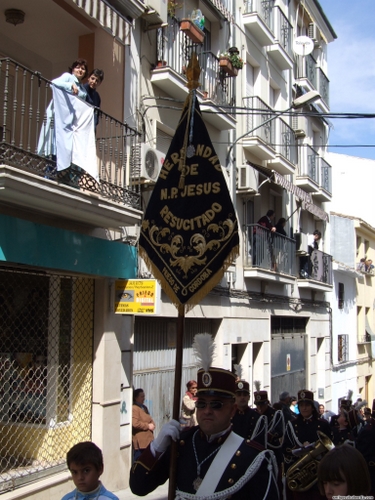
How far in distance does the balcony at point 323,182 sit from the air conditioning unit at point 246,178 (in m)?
6.37

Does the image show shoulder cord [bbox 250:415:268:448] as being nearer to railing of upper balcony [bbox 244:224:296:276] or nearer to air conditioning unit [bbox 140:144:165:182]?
air conditioning unit [bbox 140:144:165:182]

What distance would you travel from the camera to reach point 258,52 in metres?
16.2

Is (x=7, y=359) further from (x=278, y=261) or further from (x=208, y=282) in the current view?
(x=278, y=261)

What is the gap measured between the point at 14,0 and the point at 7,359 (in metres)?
4.84

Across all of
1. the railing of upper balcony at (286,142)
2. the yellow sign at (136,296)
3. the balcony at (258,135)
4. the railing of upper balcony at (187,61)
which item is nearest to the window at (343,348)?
the railing of upper balcony at (286,142)

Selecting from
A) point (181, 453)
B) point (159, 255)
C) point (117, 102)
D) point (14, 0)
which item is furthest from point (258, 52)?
point (181, 453)

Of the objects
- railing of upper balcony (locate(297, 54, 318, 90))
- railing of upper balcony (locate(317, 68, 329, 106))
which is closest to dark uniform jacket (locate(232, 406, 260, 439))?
railing of upper balcony (locate(297, 54, 318, 90))

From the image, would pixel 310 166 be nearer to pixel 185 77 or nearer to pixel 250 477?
pixel 185 77

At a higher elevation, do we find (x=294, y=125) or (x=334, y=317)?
(x=294, y=125)

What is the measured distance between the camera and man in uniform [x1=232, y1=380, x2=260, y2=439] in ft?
25.6

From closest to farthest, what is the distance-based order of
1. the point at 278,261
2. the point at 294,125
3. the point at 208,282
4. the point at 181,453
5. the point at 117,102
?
the point at 181,453 < the point at 208,282 < the point at 117,102 < the point at 278,261 < the point at 294,125

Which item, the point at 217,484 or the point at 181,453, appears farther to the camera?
the point at 181,453

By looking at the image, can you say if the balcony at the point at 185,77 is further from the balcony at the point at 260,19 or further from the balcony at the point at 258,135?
the balcony at the point at 260,19

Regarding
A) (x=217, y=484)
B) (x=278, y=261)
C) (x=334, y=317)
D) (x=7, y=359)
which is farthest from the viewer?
(x=334, y=317)
